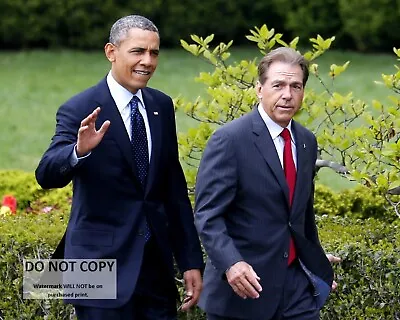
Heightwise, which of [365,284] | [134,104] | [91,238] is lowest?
[365,284]

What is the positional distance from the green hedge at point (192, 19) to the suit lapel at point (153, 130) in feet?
52.0

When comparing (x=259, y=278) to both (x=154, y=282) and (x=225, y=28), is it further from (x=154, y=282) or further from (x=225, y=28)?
(x=225, y=28)

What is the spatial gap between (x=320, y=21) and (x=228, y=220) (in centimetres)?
1674

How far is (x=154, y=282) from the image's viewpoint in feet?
13.8

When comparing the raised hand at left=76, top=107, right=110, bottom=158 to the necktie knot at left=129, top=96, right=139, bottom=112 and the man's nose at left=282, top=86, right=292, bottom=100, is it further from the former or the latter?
the man's nose at left=282, top=86, right=292, bottom=100

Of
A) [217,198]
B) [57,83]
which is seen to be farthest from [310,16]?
[217,198]

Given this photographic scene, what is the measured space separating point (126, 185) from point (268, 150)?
0.60m

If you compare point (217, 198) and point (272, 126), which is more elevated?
point (272, 126)

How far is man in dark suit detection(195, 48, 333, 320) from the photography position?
3.94 metres

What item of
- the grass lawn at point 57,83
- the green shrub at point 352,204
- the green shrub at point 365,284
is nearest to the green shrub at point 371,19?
the grass lawn at point 57,83

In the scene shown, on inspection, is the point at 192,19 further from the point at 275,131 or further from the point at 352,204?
the point at 275,131

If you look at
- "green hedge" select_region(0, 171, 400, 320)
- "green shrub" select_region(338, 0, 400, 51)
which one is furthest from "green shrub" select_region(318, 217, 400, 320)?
"green shrub" select_region(338, 0, 400, 51)

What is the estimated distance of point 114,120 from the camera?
13.6ft

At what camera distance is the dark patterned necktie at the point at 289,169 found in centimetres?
403
